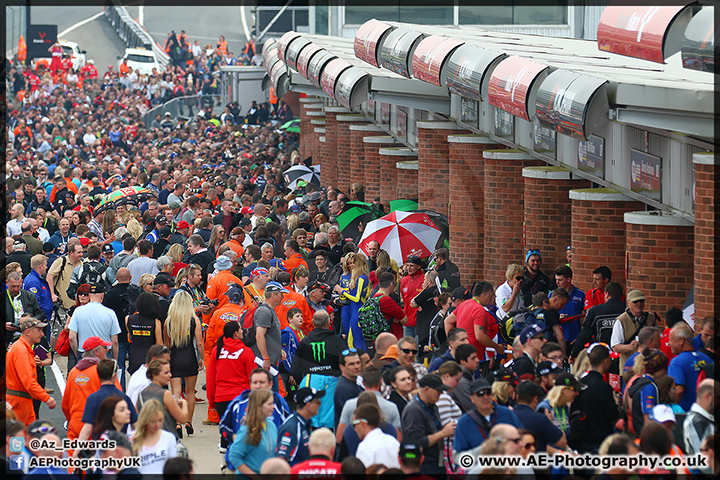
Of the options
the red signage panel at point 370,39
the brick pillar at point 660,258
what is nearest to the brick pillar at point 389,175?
the red signage panel at point 370,39

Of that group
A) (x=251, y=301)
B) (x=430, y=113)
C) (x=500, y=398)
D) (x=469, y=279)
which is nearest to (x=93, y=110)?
(x=430, y=113)

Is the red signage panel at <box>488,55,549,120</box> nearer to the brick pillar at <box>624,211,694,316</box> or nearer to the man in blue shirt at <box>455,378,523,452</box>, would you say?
the brick pillar at <box>624,211,694,316</box>

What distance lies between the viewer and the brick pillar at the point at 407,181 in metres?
22.2

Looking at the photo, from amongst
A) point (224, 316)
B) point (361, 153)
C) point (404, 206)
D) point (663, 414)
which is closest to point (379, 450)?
point (663, 414)

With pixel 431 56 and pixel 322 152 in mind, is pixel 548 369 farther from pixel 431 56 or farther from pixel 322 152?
pixel 322 152

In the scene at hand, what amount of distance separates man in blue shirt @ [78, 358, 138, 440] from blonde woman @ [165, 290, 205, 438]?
2.52m

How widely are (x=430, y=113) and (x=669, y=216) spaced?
33.1 feet

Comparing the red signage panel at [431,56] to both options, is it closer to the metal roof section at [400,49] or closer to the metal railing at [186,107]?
the metal roof section at [400,49]

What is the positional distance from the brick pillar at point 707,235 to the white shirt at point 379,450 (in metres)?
3.94

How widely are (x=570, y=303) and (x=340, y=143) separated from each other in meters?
17.8

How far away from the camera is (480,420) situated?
793cm

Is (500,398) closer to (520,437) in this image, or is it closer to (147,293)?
(520,437)

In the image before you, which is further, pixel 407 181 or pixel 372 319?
pixel 407 181

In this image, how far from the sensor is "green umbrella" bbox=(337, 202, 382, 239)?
18906 mm
